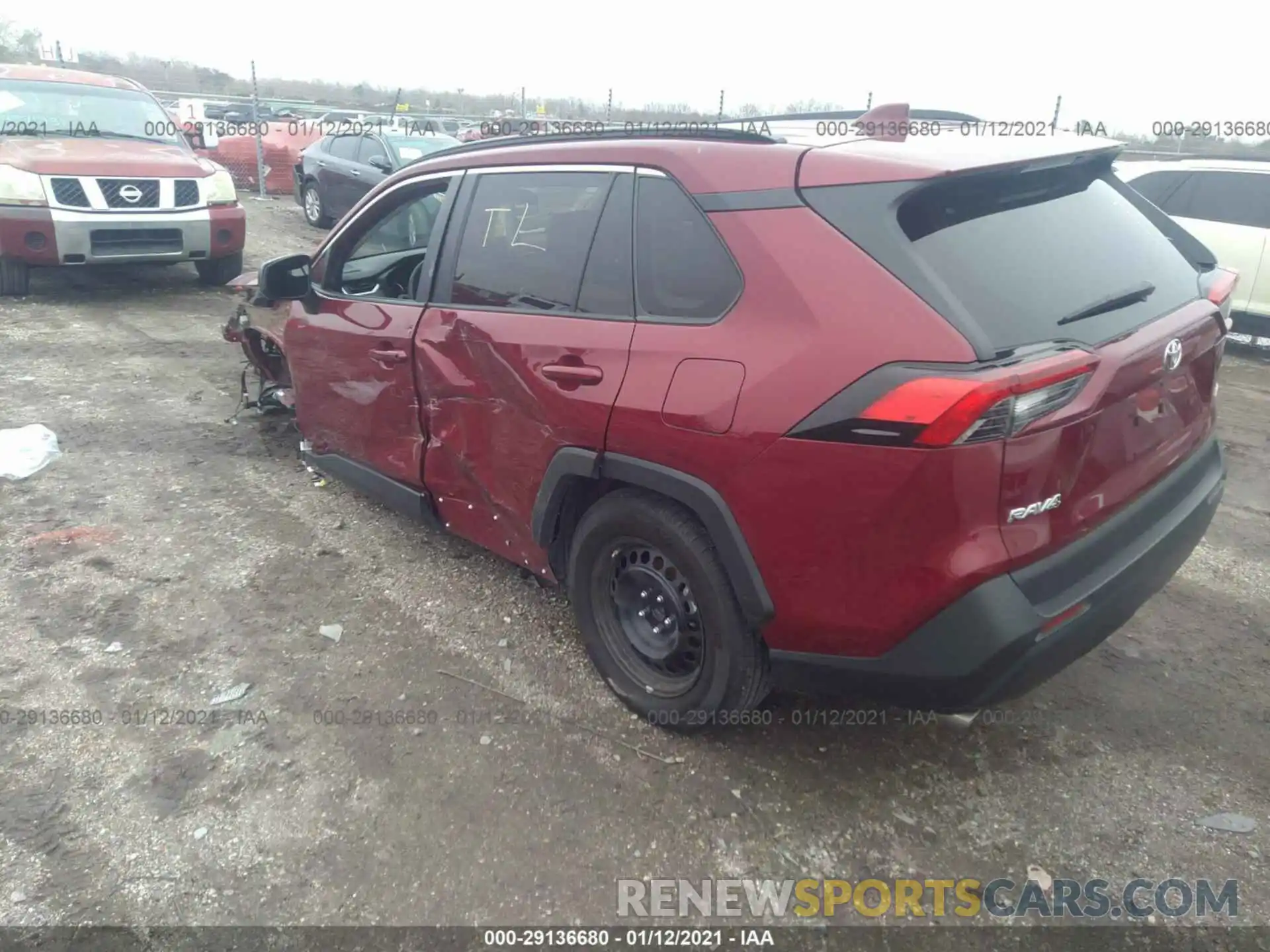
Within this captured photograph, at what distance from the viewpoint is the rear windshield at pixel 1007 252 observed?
2023 mm

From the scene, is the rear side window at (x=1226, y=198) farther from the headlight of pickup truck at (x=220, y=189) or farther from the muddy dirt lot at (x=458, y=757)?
the headlight of pickup truck at (x=220, y=189)

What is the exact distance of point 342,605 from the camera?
351 centimetres

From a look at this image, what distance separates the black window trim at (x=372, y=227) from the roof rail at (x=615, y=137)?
4.7 inches

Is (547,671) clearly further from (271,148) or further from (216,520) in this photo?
(271,148)

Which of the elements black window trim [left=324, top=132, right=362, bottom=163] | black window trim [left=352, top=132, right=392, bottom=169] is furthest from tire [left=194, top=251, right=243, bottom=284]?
black window trim [left=324, top=132, right=362, bottom=163]

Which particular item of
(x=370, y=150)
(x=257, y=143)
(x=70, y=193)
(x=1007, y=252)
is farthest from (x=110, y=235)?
(x=257, y=143)

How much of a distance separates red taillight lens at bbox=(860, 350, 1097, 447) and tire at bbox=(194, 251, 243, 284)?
8652 mm

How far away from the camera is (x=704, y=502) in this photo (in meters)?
2.30

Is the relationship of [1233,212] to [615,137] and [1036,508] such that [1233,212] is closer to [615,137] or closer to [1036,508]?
[615,137]

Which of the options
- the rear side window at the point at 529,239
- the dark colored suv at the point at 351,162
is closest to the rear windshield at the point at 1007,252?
the rear side window at the point at 529,239

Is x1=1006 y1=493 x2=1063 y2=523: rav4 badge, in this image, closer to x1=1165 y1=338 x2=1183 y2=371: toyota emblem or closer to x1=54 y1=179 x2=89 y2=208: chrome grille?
x1=1165 y1=338 x2=1183 y2=371: toyota emblem

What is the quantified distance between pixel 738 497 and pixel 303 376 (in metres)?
2.80

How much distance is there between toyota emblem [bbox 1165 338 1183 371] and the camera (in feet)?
7.39

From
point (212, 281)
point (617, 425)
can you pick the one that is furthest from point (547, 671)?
point (212, 281)
